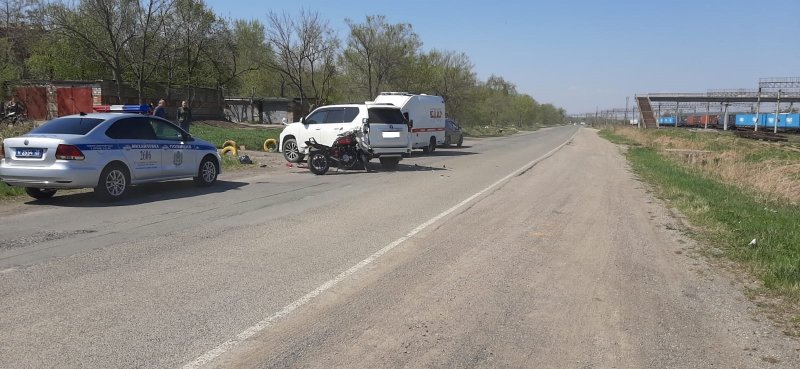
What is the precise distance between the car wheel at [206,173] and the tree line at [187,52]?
19560mm

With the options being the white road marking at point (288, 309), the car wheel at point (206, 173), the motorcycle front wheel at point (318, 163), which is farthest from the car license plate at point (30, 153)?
the motorcycle front wheel at point (318, 163)

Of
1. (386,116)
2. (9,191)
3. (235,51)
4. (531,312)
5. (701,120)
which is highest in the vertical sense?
(235,51)

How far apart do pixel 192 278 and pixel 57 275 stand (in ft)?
4.29

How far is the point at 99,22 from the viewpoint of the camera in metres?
34.7

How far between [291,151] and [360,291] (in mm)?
14124

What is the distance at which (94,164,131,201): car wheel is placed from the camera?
10297 millimetres

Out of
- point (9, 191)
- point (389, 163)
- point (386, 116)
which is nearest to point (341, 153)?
point (386, 116)

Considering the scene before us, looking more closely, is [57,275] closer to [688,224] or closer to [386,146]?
[688,224]

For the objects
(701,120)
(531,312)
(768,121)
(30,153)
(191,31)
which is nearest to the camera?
(531,312)

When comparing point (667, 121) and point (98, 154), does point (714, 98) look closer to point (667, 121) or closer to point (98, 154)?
point (667, 121)

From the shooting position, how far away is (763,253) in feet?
23.1

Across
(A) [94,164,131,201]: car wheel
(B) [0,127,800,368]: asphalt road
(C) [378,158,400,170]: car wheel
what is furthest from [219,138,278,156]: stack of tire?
(B) [0,127,800,368]: asphalt road

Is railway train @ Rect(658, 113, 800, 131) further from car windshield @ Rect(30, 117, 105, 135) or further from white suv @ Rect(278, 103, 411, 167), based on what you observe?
car windshield @ Rect(30, 117, 105, 135)

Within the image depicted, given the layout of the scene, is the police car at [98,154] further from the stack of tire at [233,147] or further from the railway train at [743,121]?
the railway train at [743,121]
